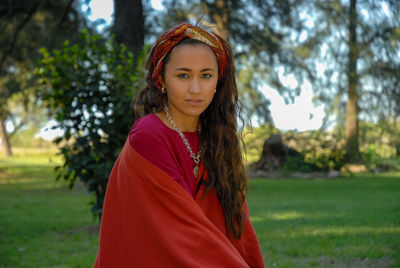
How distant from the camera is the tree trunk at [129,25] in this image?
277 inches

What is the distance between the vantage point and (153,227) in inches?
75.8

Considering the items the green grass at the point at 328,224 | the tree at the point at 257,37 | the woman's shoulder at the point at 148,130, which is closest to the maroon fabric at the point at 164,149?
the woman's shoulder at the point at 148,130

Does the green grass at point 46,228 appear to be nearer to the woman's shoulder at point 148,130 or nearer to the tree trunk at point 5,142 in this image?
the woman's shoulder at point 148,130

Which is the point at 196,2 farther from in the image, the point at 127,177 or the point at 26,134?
the point at 26,134

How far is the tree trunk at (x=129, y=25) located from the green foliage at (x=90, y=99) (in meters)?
1.03

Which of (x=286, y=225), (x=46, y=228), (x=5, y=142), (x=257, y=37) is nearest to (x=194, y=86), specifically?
(x=286, y=225)

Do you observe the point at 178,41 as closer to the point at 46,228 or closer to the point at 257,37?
the point at 46,228

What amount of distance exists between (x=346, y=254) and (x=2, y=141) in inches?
1303

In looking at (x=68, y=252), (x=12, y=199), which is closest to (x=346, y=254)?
(x=68, y=252)

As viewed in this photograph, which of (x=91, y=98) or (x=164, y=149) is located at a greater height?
(x=91, y=98)

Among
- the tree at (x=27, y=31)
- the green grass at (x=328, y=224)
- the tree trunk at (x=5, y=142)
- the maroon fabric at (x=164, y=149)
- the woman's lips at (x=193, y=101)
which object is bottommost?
the green grass at (x=328, y=224)

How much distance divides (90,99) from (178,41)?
142 inches

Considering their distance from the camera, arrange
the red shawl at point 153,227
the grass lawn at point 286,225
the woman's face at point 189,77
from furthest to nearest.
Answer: the grass lawn at point 286,225 → the woman's face at point 189,77 → the red shawl at point 153,227

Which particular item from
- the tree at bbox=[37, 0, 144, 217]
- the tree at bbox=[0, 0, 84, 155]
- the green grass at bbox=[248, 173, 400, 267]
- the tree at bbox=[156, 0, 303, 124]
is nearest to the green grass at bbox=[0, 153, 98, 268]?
the tree at bbox=[37, 0, 144, 217]
